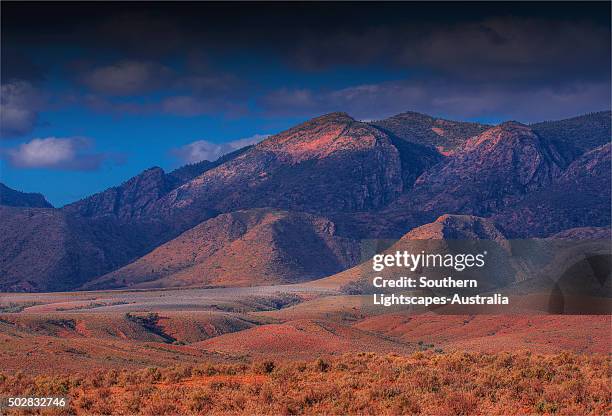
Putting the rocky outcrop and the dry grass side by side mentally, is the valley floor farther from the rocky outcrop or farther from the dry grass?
the rocky outcrop

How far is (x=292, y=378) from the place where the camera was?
33062 millimetres

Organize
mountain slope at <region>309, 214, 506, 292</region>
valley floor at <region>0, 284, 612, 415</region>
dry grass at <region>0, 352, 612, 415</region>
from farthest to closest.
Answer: mountain slope at <region>309, 214, 506, 292</region>
valley floor at <region>0, 284, 612, 415</region>
dry grass at <region>0, 352, 612, 415</region>

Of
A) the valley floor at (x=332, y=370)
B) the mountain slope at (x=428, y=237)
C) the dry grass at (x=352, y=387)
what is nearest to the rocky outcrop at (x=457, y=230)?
the mountain slope at (x=428, y=237)

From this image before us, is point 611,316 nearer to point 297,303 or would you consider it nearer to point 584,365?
point 584,365

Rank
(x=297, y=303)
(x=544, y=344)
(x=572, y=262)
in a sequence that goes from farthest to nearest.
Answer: (x=297, y=303)
(x=572, y=262)
(x=544, y=344)

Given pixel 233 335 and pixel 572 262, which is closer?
pixel 233 335

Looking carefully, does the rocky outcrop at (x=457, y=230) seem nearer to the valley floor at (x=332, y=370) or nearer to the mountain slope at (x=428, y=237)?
the mountain slope at (x=428, y=237)

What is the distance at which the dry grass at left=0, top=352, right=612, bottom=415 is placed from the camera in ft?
87.5

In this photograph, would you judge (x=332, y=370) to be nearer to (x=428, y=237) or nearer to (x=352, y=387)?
(x=352, y=387)

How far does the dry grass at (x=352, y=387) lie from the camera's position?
2666cm

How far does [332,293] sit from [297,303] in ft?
36.0

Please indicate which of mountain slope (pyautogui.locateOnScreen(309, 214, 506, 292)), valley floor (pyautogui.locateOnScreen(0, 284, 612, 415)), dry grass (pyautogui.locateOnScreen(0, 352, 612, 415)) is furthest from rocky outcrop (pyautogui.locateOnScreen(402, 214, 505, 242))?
dry grass (pyautogui.locateOnScreen(0, 352, 612, 415))

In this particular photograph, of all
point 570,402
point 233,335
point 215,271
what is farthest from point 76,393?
point 215,271

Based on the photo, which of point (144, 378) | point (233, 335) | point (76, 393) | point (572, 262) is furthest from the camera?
point (572, 262)
